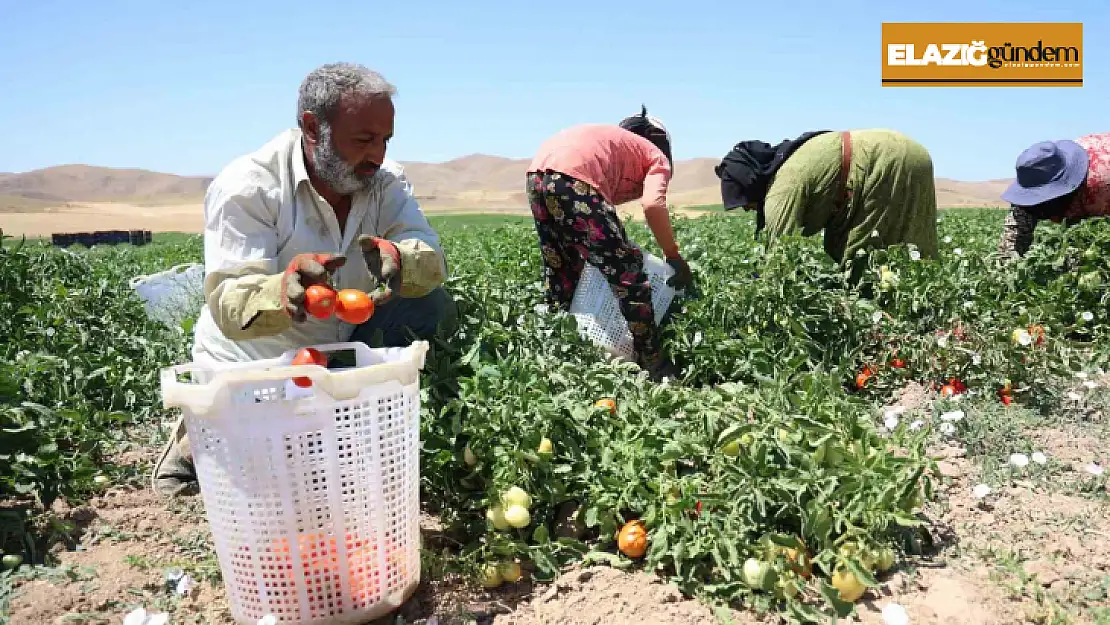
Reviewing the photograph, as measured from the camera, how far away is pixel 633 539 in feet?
7.00

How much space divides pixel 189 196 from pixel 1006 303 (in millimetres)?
95400

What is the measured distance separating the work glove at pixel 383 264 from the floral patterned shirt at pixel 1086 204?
3512 mm

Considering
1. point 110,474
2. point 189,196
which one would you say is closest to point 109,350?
point 110,474

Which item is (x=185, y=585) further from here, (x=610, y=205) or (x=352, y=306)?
(x=610, y=205)

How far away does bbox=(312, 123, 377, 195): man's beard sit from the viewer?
243 cm

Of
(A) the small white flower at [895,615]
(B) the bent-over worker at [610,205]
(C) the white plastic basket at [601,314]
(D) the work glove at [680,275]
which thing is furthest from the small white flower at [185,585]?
(D) the work glove at [680,275]

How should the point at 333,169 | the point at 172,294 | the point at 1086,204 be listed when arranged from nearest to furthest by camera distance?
1. the point at 333,169
2. the point at 1086,204
3. the point at 172,294

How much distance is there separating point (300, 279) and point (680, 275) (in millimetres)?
2402

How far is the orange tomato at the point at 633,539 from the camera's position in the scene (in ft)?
7.02

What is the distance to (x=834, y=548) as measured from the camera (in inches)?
78.1

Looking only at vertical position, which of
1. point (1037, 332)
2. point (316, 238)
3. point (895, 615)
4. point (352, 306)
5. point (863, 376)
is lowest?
point (895, 615)

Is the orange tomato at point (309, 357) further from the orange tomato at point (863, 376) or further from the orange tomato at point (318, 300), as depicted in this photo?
the orange tomato at point (863, 376)

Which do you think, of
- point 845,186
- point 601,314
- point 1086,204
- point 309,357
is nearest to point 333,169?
point 309,357

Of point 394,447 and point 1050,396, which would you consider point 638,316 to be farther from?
point 394,447
